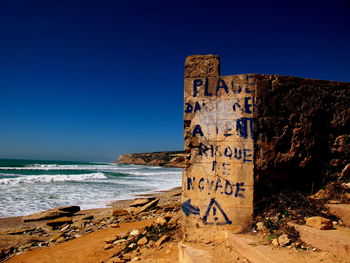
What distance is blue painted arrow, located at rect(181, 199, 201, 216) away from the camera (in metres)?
3.64

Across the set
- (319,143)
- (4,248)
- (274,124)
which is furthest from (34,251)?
(319,143)

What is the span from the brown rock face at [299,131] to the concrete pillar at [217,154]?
18 centimetres

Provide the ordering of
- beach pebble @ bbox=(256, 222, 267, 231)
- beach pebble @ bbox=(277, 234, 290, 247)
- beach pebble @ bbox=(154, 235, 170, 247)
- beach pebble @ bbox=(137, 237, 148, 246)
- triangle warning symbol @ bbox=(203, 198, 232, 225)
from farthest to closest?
beach pebble @ bbox=(137, 237, 148, 246)
beach pebble @ bbox=(154, 235, 170, 247)
triangle warning symbol @ bbox=(203, 198, 232, 225)
beach pebble @ bbox=(256, 222, 267, 231)
beach pebble @ bbox=(277, 234, 290, 247)

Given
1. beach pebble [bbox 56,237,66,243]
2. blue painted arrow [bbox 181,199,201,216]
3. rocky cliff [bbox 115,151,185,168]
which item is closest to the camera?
blue painted arrow [bbox 181,199,201,216]

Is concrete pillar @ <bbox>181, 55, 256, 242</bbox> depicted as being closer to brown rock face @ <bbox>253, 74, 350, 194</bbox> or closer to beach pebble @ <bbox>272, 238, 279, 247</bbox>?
brown rock face @ <bbox>253, 74, 350, 194</bbox>

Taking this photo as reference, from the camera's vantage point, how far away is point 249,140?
3572 millimetres

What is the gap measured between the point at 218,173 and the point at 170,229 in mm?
1467

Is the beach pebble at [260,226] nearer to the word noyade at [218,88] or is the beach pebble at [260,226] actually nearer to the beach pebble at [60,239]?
the word noyade at [218,88]

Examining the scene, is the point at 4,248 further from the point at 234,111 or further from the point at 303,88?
the point at 303,88

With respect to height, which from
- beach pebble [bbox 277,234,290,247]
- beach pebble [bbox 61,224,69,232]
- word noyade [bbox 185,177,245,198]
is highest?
word noyade [bbox 185,177,245,198]

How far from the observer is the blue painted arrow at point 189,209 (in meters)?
3.64

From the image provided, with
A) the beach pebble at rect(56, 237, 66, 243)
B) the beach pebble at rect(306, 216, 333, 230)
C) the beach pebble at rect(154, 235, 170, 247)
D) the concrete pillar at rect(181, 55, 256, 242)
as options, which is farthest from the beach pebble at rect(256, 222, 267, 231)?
the beach pebble at rect(56, 237, 66, 243)

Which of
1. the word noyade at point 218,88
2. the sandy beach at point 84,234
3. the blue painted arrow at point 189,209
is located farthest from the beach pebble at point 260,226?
the word noyade at point 218,88

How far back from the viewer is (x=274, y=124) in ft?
11.9
